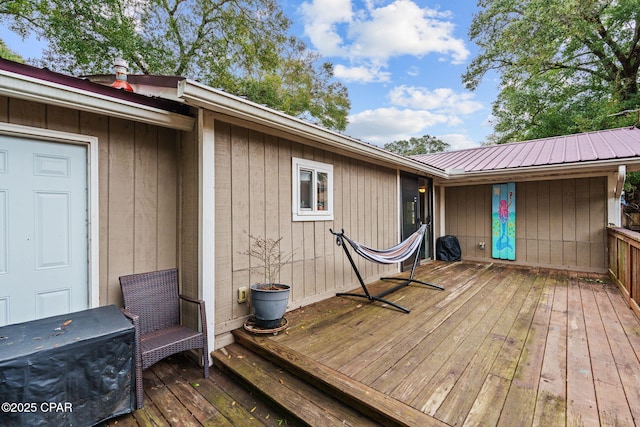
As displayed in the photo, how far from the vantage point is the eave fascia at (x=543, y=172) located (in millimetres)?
4531

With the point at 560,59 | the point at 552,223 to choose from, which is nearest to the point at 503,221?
the point at 552,223

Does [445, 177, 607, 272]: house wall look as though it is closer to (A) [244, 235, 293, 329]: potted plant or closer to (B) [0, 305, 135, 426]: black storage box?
(A) [244, 235, 293, 329]: potted plant

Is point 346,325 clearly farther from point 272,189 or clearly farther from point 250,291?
point 272,189

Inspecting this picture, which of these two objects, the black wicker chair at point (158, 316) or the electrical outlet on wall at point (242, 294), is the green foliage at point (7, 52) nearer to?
the black wicker chair at point (158, 316)

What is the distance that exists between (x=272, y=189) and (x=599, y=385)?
296cm

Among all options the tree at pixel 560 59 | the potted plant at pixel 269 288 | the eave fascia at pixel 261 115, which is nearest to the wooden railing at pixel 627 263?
the eave fascia at pixel 261 115

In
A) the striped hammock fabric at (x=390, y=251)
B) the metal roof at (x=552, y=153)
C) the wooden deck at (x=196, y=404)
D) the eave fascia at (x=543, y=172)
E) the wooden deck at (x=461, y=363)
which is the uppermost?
the metal roof at (x=552, y=153)

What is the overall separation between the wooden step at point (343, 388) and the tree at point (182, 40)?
9.28 m

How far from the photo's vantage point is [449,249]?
662 cm

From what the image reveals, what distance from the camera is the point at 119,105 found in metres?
2.10

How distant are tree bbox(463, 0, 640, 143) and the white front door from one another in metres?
12.8

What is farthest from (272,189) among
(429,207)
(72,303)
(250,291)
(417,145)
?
(417,145)

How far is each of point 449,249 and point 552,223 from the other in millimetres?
1998

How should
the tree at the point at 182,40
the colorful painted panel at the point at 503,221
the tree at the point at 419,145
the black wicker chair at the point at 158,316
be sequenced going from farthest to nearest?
the tree at the point at 419,145, the tree at the point at 182,40, the colorful painted panel at the point at 503,221, the black wicker chair at the point at 158,316
